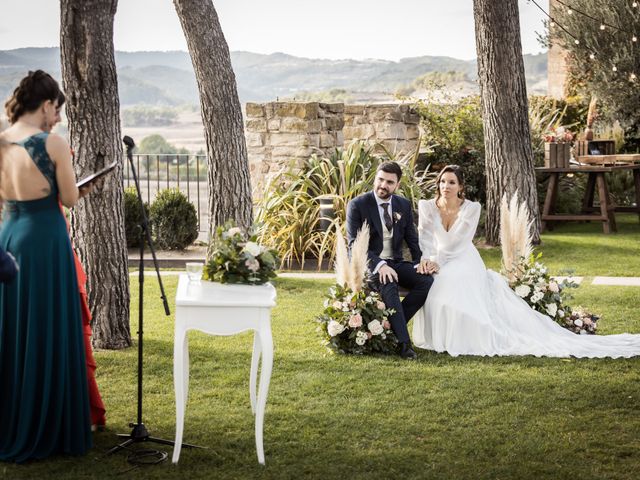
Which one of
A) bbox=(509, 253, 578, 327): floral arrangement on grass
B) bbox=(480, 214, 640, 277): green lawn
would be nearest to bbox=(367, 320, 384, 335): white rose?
bbox=(509, 253, 578, 327): floral arrangement on grass

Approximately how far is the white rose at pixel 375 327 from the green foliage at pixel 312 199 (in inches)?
151

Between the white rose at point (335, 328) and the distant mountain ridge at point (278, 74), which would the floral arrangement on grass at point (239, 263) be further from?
the distant mountain ridge at point (278, 74)

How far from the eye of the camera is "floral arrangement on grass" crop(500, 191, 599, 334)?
6.96m

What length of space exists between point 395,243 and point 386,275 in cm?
35

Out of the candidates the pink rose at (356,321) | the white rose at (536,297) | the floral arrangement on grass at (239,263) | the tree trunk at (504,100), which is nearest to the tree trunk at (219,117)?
the pink rose at (356,321)

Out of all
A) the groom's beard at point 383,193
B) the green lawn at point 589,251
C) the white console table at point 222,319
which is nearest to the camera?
the white console table at point 222,319

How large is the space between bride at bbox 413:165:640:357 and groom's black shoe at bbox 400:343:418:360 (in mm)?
234

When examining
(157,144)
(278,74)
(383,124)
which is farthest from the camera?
(278,74)

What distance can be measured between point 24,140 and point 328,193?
6.72m

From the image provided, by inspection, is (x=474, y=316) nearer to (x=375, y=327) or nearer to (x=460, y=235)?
(x=460, y=235)

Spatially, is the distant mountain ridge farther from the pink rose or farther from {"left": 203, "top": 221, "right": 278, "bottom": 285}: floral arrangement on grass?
{"left": 203, "top": 221, "right": 278, "bottom": 285}: floral arrangement on grass

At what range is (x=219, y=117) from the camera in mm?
9438

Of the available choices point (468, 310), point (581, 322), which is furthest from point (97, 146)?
point (581, 322)

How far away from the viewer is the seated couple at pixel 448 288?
6.47 metres
